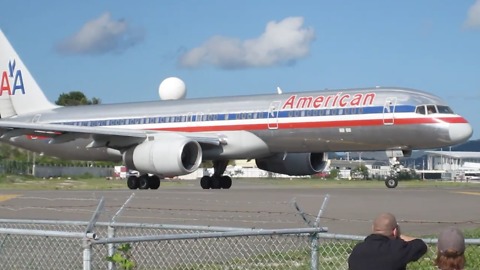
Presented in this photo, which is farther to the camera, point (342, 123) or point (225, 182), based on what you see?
point (225, 182)

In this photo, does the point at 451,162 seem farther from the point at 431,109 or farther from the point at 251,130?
the point at 431,109

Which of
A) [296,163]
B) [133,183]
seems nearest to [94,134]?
[133,183]

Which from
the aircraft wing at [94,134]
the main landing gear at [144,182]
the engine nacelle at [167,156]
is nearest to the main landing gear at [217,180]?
the aircraft wing at [94,134]

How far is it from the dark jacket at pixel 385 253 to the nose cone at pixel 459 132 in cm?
2380

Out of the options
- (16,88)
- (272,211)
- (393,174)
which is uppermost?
(16,88)

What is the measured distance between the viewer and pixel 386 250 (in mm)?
5992

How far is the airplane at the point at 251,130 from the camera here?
2938 centimetres

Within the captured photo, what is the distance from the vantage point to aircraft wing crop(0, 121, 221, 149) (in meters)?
31.8

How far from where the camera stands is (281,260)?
10.4m

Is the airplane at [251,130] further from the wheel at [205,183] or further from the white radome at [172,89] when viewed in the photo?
the white radome at [172,89]

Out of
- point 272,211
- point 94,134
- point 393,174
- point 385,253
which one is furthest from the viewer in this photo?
point 94,134

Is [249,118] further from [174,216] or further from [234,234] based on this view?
[234,234]

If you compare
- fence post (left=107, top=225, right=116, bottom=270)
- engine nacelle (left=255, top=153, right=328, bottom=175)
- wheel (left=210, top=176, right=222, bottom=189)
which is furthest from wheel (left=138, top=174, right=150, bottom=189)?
fence post (left=107, top=225, right=116, bottom=270)

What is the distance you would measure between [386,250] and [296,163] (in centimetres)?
→ 2863
